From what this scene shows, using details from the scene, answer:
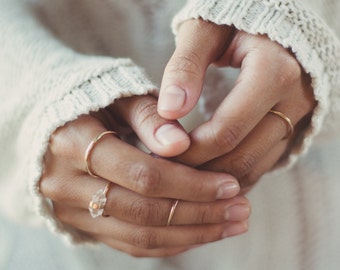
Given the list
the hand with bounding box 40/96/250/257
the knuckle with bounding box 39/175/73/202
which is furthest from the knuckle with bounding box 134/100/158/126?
the knuckle with bounding box 39/175/73/202

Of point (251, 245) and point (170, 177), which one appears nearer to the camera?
point (170, 177)

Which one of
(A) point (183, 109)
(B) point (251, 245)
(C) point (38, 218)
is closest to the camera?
(A) point (183, 109)

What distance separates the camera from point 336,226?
661mm

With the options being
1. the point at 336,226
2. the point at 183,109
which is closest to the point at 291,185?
the point at 336,226

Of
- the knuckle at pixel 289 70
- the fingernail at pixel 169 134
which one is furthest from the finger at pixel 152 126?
the knuckle at pixel 289 70

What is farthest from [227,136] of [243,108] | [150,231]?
[150,231]

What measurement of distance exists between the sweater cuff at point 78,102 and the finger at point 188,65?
0.03 m

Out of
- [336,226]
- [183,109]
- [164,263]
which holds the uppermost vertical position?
[183,109]

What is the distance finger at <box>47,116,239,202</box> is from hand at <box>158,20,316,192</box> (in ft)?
0.06

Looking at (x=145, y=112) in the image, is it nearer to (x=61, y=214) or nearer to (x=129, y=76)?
(x=129, y=76)

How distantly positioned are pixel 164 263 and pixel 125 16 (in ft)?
1.03

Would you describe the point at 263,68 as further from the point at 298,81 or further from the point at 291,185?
the point at 291,185

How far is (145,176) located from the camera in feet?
1.41

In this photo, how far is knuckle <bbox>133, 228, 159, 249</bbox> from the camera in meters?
0.48
